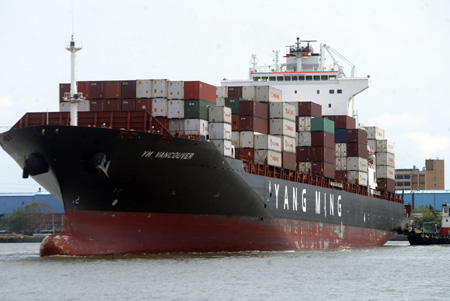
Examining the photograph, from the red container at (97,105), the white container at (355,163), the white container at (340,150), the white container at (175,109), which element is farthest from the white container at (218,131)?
the white container at (355,163)

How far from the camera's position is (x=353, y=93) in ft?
204

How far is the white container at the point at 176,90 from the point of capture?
127 ft

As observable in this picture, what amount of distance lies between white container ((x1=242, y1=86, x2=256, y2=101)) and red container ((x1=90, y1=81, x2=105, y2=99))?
9.98m

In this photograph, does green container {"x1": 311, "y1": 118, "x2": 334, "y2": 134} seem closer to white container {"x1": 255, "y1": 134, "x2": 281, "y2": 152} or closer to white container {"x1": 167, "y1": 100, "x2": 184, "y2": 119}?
white container {"x1": 255, "y1": 134, "x2": 281, "y2": 152}

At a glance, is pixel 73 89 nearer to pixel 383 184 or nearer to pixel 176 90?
pixel 176 90

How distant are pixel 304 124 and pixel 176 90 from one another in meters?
12.9

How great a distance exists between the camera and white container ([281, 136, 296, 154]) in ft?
150

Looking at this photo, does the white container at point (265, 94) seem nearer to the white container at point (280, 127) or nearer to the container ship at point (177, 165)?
the container ship at point (177, 165)

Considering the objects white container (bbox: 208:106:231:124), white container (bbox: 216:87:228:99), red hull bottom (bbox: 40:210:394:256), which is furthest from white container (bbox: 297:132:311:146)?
white container (bbox: 208:106:231:124)

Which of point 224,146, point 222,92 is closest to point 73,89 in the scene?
point 224,146

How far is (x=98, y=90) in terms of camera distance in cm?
3928

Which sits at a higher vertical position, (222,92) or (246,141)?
(222,92)

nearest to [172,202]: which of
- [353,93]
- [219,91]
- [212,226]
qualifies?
[212,226]

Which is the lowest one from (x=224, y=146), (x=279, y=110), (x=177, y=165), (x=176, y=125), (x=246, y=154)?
(x=177, y=165)
